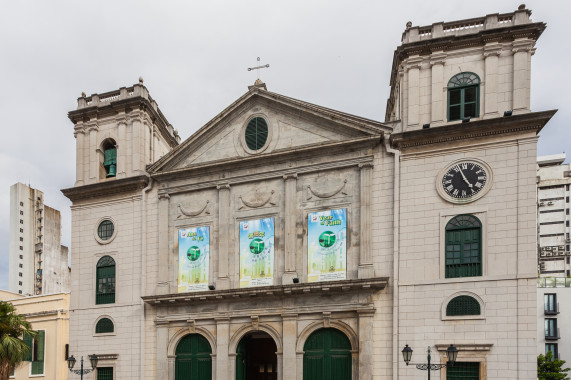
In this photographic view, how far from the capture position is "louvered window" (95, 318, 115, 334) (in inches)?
1105

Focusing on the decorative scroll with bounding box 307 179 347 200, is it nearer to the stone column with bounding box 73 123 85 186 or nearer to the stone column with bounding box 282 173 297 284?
the stone column with bounding box 282 173 297 284

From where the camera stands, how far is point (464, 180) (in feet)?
73.5

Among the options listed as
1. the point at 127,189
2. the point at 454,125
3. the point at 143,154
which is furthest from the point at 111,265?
the point at 454,125

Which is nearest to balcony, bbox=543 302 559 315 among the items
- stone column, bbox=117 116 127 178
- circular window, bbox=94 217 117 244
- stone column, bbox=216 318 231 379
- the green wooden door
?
the green wooden door

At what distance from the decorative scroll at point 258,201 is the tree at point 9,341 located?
13.3m

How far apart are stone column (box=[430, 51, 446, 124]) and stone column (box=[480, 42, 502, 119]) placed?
173 cm

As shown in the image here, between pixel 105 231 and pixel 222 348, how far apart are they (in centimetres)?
954

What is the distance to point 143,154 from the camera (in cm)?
2927

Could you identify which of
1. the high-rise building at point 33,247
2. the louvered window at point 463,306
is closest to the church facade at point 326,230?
the louvered window at point 463,306

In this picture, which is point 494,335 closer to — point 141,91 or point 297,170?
point 297,170

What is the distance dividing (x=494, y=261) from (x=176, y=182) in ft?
52.6

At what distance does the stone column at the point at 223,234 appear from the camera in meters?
26.0

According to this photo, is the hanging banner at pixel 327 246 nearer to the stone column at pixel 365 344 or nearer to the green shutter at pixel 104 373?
the stone column at pixel 365 344

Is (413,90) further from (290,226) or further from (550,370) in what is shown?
(550,370)
